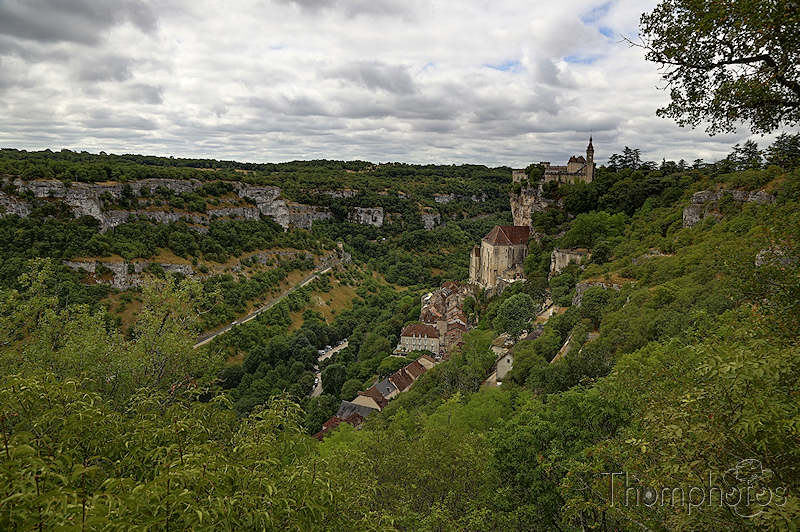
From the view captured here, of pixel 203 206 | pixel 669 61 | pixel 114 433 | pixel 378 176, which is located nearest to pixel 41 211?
pixel 203 206

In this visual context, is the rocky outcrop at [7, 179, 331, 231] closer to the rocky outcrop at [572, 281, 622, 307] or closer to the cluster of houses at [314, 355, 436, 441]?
the cluster of houses at [314, 355, 436, 441]

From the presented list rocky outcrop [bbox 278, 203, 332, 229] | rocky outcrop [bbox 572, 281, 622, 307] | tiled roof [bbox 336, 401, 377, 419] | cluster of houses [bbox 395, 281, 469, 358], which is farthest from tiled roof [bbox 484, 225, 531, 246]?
rocky outcrop [bbox 278, 203, 332, 229]

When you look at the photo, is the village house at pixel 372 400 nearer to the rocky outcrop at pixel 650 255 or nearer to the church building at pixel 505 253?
the church building at pixel 505 253

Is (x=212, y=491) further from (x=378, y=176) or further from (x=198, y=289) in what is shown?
(x=378, y=176)

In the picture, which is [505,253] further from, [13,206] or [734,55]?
[13,206]

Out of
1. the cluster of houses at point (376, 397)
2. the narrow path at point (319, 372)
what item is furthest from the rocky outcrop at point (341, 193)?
the cluster of houses at point (376, 397)

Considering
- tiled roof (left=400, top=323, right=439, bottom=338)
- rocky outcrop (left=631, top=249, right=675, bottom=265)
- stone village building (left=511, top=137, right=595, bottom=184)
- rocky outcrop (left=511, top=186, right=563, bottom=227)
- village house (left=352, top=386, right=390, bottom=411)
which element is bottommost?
village house (left=352, top=386, right=390, bottom=411)
